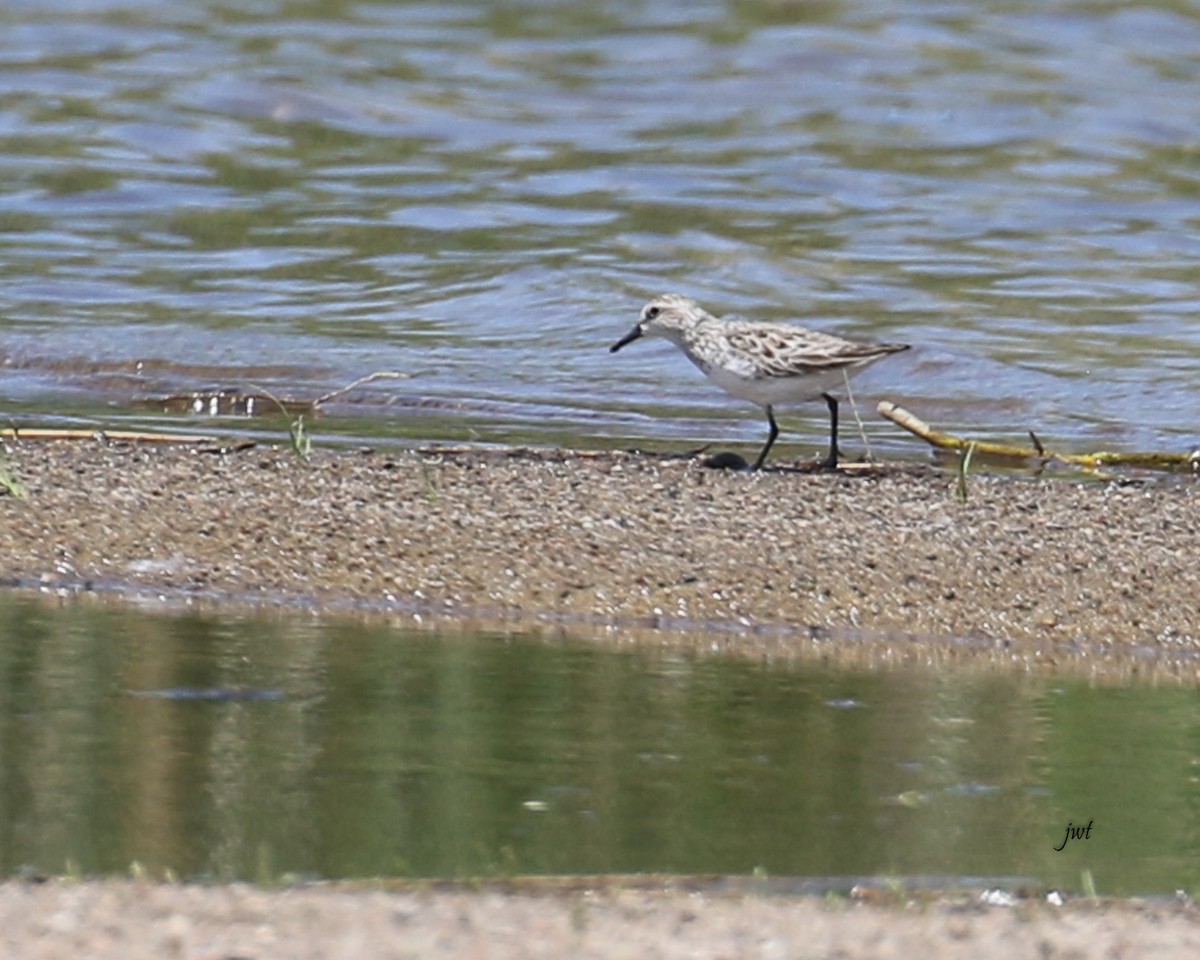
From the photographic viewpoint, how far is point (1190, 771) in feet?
18.6

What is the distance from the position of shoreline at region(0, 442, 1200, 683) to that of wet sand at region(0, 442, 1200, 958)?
10 millimetres

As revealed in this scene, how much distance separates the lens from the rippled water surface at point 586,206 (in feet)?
42.8

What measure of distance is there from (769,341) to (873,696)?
12.2 feet

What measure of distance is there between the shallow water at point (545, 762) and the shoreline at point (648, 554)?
1.76 feet

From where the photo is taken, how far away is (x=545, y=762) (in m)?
5.53

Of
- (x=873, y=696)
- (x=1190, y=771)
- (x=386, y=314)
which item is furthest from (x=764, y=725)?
→ (x=386, y=314)

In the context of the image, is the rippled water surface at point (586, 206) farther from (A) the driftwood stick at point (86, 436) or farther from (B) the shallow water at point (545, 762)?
(B) the shallow water at point (545, 762)

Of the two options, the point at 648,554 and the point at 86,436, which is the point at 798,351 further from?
the point at 86,436

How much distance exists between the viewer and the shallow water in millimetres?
4863

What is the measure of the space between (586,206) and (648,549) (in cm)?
1022

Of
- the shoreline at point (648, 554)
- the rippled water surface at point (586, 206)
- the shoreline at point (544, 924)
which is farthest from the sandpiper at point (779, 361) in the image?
the shoreline at point (544, 924)

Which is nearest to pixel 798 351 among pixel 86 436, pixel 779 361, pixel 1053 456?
pixel 779 361

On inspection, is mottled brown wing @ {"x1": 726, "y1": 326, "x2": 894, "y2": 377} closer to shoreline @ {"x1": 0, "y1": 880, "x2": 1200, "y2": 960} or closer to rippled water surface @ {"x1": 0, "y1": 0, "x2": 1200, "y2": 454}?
rippled water surface @ {"x1": 0, "y1": 0, "x2": 1200, "y2": 454}

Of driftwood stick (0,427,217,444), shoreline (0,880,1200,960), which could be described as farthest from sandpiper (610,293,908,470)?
shoreline (0,880,1200,960)
